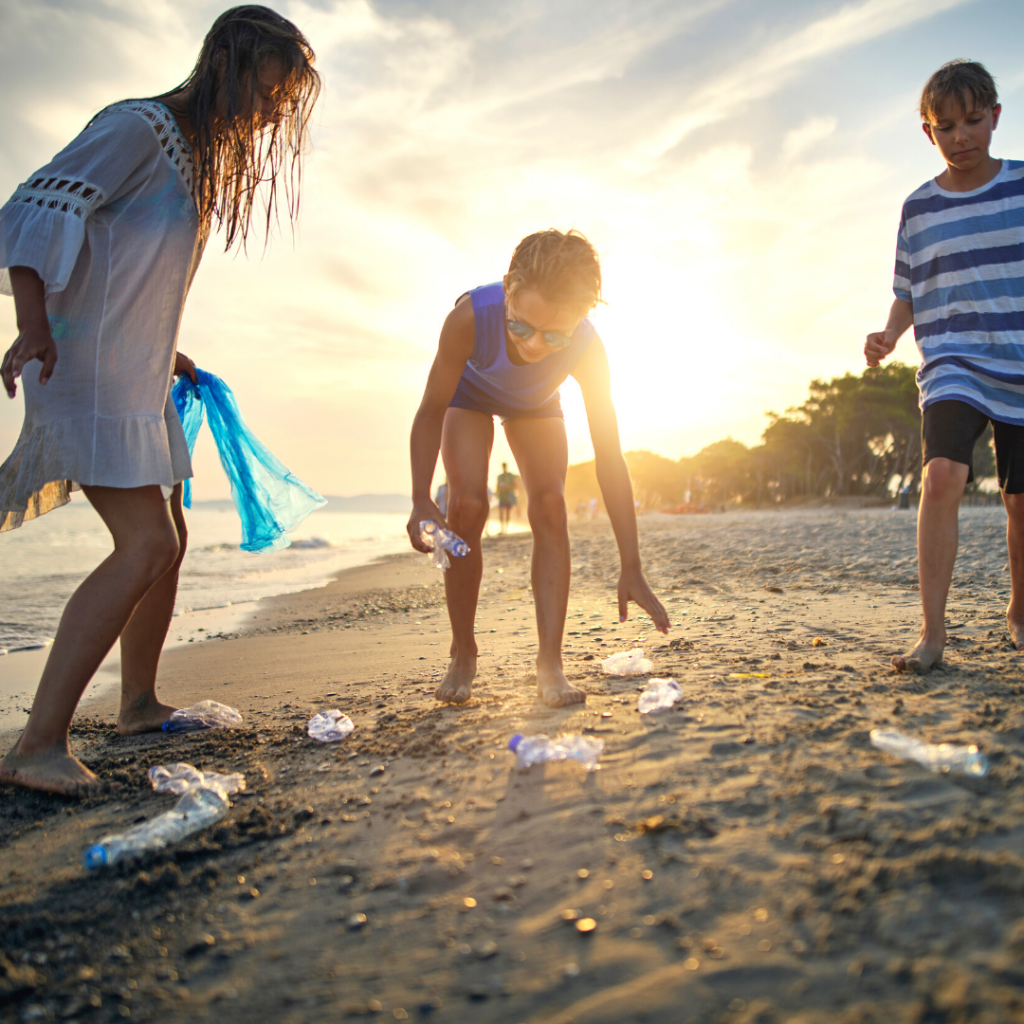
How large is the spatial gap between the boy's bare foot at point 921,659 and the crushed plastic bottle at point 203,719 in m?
2.47

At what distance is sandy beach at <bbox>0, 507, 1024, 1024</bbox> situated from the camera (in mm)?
1045

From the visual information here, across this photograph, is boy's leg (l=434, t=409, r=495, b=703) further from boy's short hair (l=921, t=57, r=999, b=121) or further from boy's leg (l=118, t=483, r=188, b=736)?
boy's short hair (l=921, t=57, r=999, b=121)

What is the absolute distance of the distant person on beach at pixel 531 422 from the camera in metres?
2.39

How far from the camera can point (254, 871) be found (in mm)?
1487

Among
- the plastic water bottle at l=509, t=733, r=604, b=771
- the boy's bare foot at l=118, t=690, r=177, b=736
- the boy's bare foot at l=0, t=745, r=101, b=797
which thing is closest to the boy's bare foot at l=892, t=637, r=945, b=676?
the plastic water bottle at l=509, t=733, r=604, b=771

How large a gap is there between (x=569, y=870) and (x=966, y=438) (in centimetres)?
222

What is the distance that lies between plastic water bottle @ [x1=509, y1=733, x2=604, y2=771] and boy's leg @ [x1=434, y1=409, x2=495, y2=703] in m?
0.80

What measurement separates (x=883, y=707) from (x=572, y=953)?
1.32 metres

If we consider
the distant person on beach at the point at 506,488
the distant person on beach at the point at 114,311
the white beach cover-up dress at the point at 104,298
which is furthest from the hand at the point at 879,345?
the distant person on beach at the point at 506,488

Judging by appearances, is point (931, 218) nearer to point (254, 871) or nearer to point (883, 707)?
point (883, 707)

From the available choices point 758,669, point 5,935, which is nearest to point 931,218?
point 758,669

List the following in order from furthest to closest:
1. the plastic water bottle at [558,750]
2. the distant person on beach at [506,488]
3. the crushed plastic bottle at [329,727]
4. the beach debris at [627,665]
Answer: the distant person on beach at [506,488] < the beach debris at [627,665] < the crushed plastic bottle at [329,727] < the plastic water bottle at [558,750]

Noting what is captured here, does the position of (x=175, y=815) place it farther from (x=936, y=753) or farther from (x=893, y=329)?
(x=893, y=329)

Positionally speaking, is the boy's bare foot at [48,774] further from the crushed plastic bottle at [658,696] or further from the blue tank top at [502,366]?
the blue tank top at [502,366]
